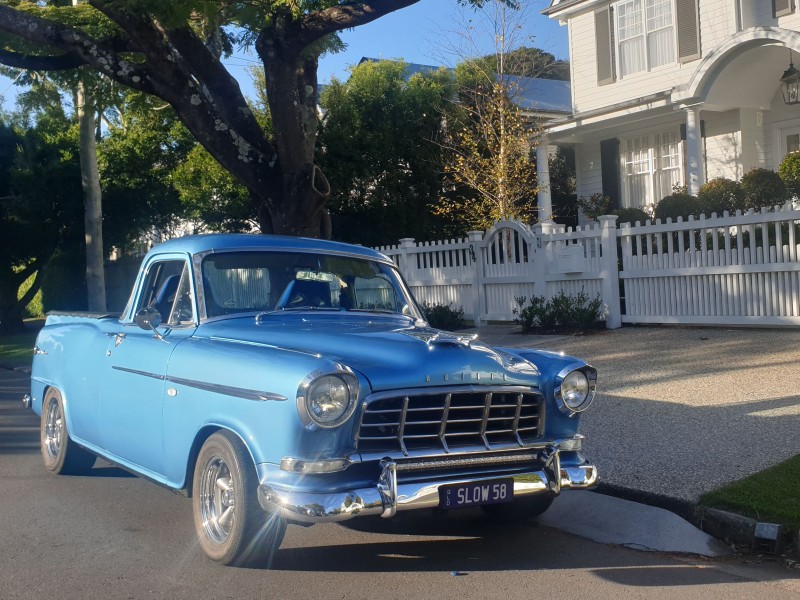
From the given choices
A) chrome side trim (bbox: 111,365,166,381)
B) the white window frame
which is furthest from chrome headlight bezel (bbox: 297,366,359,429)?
the white window frame

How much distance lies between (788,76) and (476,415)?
14.5 m

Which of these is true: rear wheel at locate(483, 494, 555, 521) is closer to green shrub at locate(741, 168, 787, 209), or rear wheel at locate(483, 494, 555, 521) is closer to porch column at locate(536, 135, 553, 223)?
green shrub at locate(741, 168, 787, 209)

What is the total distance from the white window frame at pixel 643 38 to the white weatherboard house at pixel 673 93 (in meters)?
0.02

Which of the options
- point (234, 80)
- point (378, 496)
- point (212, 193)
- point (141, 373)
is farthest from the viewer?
point (212, 193)

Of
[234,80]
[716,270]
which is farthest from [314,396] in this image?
[716,270]

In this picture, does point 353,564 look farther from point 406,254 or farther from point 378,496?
point 406,254

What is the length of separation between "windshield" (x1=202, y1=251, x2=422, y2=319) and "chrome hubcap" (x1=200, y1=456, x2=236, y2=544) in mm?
1106

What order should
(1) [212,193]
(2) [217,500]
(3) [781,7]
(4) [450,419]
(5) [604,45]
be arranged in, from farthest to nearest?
1. (1) [212,193]
2. (5) [604,45]
3. (3) [781,7]
4. (2) [217,500]
5. (4) [450,419]

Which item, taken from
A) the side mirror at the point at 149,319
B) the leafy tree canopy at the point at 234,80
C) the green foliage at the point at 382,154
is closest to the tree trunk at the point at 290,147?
the leafy tree canopy at the point at 234,80

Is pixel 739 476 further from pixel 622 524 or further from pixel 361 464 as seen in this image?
pixel 361 464

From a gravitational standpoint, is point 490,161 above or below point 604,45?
below

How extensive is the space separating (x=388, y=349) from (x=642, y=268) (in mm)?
9653

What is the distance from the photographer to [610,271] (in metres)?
14.1

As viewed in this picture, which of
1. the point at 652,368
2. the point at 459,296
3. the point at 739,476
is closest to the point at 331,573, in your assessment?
the point at 739,476
